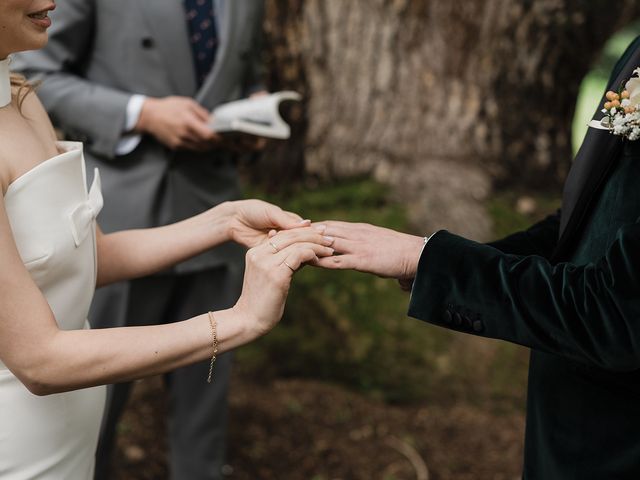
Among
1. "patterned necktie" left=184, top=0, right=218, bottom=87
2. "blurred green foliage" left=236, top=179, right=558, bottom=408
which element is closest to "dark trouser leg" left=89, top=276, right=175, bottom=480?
"patterned necktie" left=184, top=0, right=218, bottom=87

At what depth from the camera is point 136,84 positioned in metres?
2.98

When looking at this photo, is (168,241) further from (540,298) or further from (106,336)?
(540,298)

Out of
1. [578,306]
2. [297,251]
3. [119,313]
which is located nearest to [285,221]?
[297,251]

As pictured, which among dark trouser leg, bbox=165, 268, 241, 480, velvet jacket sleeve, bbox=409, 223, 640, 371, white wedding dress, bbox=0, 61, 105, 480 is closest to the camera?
velvet jacket sleeve, bbox=409, 223, 640, 371

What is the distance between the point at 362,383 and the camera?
431 cm

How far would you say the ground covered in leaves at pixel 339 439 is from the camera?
3.90 metres

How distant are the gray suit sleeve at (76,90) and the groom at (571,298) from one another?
1.22 metres

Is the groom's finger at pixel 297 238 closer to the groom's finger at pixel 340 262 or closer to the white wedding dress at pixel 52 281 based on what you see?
the groom's finger at pixel 340 262

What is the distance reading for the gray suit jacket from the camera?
2.87m

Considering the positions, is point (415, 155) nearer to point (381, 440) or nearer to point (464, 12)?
point (464, 12)

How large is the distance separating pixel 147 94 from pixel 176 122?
0.24 metres

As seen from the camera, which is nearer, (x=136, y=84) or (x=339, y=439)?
(x=136, y=84)

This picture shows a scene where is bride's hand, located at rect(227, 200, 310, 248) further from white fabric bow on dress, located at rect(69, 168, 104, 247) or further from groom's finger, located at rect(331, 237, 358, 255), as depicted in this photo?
white fabric bow on dress, located at rect(69, 168, 104, 247)

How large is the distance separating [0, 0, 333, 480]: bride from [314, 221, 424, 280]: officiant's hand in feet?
0.16
